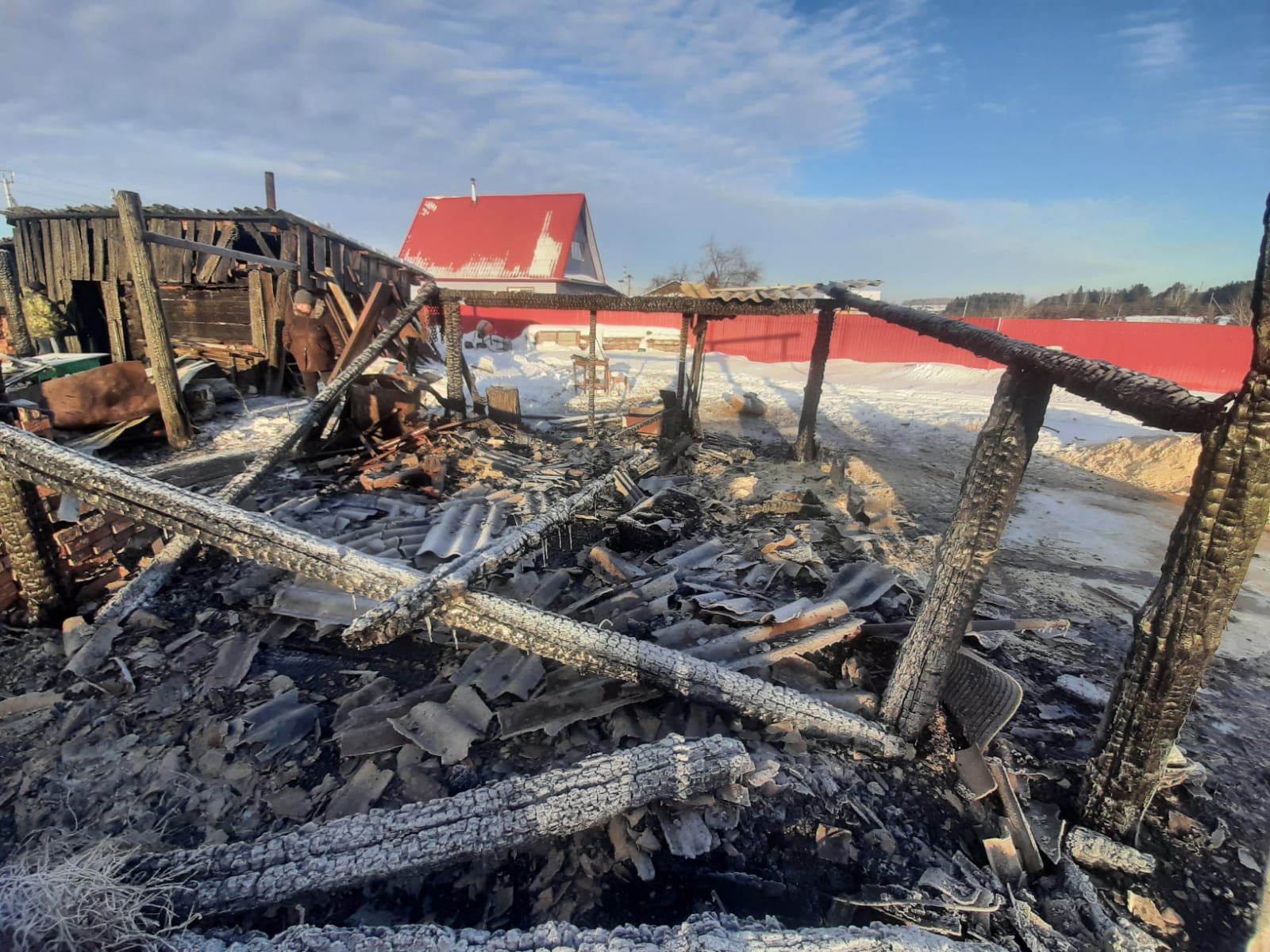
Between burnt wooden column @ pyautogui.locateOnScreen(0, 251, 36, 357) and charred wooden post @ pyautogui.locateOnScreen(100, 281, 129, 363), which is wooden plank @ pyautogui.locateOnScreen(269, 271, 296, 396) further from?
burnt wooden column @ pyautogui.locateOnScreen(0, 251, 36, 357)

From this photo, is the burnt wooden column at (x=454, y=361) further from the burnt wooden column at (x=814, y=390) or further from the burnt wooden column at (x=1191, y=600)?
the burnt wooden column at (x=1191, y=600)

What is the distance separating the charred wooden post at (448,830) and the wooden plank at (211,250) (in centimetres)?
776

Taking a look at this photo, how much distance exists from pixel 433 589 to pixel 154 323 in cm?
731

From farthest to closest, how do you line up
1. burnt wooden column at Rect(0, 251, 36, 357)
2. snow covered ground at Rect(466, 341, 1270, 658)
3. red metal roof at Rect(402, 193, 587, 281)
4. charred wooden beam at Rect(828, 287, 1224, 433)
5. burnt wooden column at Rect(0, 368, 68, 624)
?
red metal roof at Rect(402, 193, 587, 281), burnt wooden column at Rect(0, 251, 36, 357), snow covered ground at Rect(466, 341, 1270, 658), burnt wooden column at Rect(0, 368, 68, 624), charred wooden beam at Rect(828, 287, 1224, 433)

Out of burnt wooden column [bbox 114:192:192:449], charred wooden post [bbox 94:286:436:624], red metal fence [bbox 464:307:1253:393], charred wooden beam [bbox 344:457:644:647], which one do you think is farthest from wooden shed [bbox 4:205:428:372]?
charred wooden beam [bbox 344:457:644:647]

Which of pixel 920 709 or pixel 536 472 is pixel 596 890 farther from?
pixel 536 472

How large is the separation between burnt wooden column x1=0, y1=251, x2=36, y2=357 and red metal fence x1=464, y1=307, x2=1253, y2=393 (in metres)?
→ 9.91

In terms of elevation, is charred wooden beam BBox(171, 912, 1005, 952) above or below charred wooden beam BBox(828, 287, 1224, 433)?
below

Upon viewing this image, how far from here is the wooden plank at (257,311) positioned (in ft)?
36.9

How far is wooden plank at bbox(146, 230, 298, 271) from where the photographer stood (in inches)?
273

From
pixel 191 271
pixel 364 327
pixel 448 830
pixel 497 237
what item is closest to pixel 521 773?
pixel 448 830

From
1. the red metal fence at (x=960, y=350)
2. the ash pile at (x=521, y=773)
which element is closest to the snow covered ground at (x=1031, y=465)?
the red metal fence at (x=960, y=350)

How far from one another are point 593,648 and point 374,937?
1.33 meters

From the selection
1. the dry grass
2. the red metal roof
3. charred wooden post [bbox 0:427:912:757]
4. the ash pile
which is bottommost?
the ash pile
